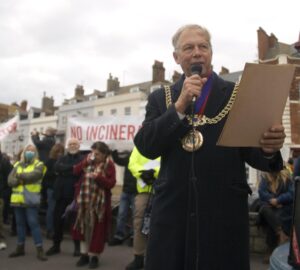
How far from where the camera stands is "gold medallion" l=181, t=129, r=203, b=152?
1.88 meters

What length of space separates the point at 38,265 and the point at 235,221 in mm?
4991

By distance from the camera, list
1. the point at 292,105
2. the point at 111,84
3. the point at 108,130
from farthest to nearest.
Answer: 1. the point at 111,84
2. the point at 292,105
3. the point at 108,130

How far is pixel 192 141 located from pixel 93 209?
449cm

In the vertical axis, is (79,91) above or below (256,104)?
above

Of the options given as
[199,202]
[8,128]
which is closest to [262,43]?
[8,128]

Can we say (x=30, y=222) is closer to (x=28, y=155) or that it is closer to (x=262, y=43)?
(x=28, y=155)

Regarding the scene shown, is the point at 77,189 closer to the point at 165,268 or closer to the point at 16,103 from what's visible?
the point at 165,268

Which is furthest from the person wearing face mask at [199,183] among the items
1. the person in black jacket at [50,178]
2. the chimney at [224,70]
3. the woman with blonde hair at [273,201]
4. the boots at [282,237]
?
the chimney at [224,70]

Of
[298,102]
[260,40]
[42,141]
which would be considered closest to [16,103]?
[260,40]

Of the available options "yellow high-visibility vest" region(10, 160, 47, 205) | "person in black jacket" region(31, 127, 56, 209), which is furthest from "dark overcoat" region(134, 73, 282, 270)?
"person in black jacket" region(31, 127, 56, 209)

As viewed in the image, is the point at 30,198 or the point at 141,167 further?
the point at 30,198

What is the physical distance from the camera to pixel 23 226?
265 inches

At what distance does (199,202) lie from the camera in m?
1.83

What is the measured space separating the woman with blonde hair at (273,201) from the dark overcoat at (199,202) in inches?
182
